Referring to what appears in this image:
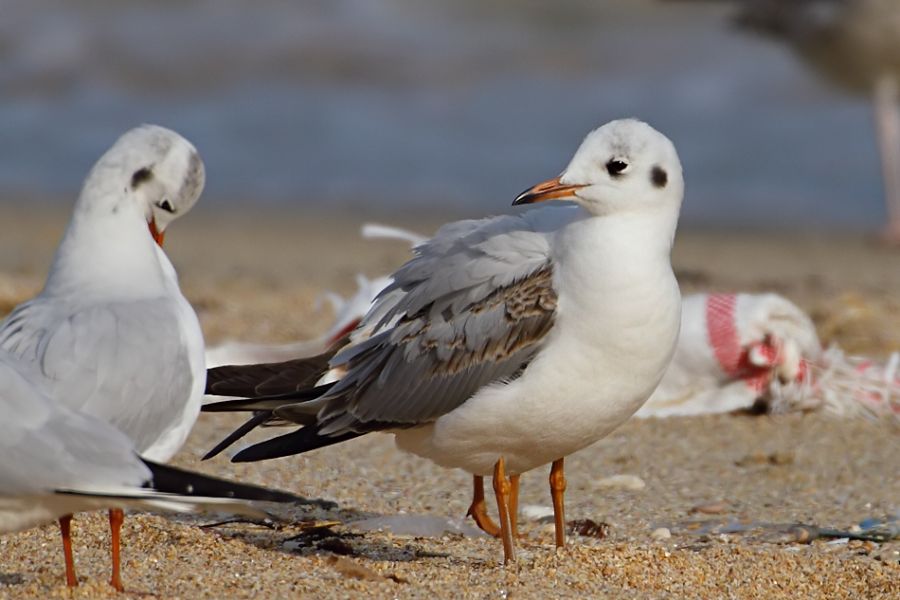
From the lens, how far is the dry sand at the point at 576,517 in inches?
137

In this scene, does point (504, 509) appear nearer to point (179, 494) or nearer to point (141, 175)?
point (179, 494)

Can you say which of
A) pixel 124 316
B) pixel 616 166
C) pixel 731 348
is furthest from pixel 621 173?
pixel 731 348

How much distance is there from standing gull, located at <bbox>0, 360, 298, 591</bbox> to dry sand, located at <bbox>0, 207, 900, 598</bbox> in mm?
301

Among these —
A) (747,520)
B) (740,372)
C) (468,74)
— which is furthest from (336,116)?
(747,520)

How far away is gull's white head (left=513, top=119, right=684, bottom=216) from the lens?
12.2 ft

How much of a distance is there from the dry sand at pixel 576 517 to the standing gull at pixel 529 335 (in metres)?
0.25

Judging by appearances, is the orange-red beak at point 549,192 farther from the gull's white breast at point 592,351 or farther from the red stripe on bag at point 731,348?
the red stripe on bag at point 731,348

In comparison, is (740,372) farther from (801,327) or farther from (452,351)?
(452,351)

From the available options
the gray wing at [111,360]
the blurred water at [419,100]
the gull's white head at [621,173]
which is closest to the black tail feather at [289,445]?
the gray wing at [111,360]

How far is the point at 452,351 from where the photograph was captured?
12.6 feet

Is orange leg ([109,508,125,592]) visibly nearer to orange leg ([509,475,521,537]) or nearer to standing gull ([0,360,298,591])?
standing gull ([0,360,298,591])

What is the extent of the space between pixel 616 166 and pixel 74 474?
60.3 inches

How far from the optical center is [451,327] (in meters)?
3.88

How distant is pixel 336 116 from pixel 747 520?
36.5ft
